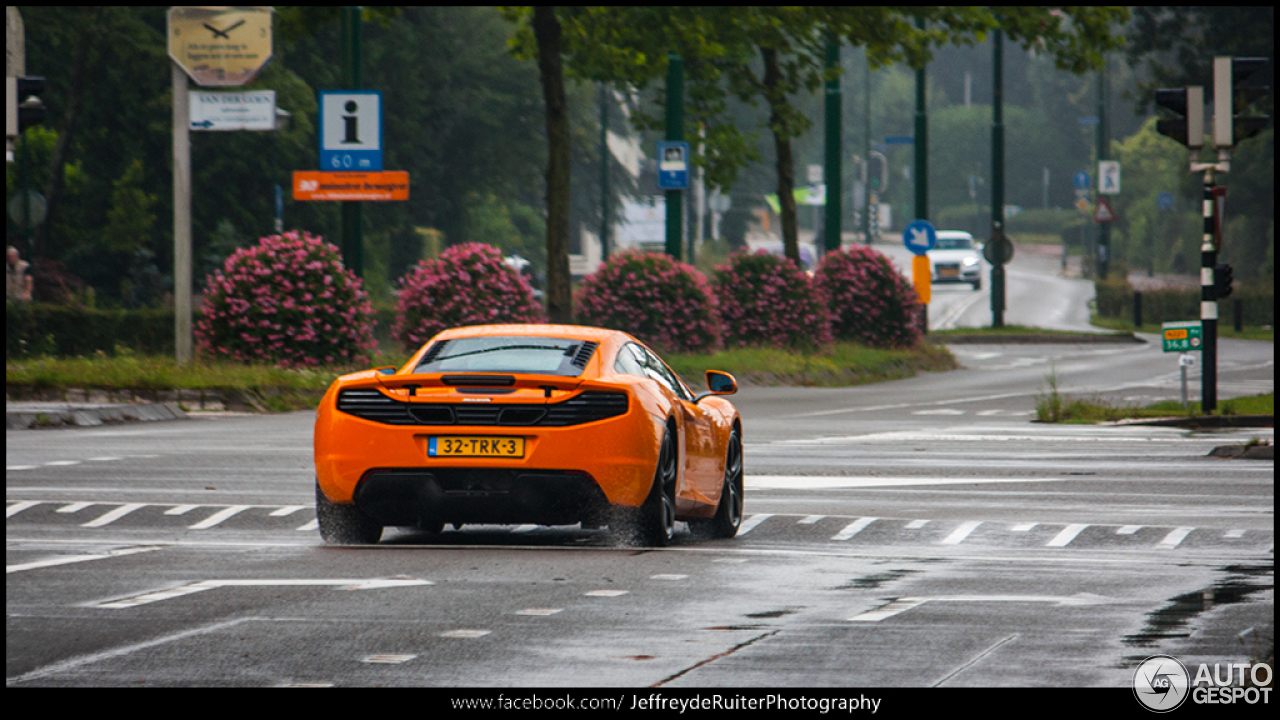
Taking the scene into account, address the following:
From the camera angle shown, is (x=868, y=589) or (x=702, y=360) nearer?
(x=868, y=589)

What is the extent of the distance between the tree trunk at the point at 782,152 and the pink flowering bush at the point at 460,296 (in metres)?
10.9

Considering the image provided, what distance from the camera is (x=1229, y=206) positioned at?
72.8 m

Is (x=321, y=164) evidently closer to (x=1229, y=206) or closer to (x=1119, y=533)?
(x=1119, y=533)

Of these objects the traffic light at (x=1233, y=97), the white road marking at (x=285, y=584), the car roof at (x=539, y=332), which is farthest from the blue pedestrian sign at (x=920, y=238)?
the white road marking at (x=285, y=584)

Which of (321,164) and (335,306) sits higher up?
(321,164)

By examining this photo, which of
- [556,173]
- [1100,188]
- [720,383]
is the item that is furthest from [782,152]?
[1100,188]

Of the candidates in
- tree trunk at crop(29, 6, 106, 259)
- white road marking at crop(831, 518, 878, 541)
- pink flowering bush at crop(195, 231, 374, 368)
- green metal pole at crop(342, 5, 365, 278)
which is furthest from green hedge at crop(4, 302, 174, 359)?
white road marking at crop(831, 518, 878, 541)

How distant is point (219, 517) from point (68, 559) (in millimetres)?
2312

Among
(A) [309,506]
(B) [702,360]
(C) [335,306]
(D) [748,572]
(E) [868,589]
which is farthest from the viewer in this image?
(B) [702,360]

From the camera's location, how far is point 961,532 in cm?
1248

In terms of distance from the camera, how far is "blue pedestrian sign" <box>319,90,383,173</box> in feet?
97.7

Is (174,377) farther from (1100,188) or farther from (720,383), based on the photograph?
(1100,188)
